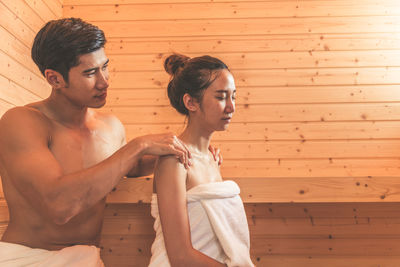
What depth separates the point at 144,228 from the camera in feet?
6.66

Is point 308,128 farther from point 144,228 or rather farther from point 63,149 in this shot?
point 63,149

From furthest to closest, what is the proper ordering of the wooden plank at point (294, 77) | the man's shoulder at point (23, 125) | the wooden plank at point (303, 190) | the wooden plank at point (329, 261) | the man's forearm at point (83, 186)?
1. the wooden plank at point (294, 77)
2. the wooden plank at point (329, 261)
3. the wooden plank at point (303, 190)
4. the man's shoulder at point (23, 125)
5. the man's forearm at point (83, 186)

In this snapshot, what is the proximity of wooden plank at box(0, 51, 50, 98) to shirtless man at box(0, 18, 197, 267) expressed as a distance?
1.99 ft

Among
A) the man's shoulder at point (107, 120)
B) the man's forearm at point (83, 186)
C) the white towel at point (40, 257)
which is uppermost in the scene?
the man's shoulder at point (107, 120)

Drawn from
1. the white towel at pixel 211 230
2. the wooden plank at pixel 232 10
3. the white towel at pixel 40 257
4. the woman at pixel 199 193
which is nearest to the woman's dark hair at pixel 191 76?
the woman at pixel 199 193

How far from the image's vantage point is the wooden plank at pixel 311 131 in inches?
99.1

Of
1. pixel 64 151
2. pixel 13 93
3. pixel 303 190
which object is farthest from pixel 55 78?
pixel 303 190

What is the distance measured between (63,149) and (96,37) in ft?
1.34

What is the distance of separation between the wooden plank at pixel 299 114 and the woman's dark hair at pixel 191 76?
0.98m

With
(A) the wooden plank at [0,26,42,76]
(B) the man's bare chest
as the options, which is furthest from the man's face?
(A) the wooden plank at [0,26,42,76]

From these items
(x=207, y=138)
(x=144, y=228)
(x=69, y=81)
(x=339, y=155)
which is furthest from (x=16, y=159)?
(x=339, y=155)

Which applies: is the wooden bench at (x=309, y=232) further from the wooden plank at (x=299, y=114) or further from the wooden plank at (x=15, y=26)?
the wooden plank at (x=15, y=26)

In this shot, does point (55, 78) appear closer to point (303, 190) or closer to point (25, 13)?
point (25, 13)

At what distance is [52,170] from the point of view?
3.69 ft
